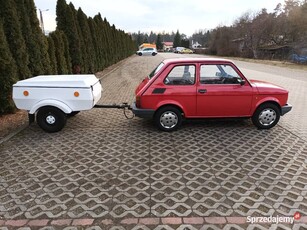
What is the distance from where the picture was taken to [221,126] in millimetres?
6328

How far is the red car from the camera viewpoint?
18.8 ft

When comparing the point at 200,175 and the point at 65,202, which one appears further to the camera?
the point at 200,175

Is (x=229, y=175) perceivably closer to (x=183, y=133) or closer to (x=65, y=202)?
(x=183, y=133)

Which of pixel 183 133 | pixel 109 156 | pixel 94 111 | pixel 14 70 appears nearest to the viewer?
pixel 109 156

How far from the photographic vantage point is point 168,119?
5.88 m

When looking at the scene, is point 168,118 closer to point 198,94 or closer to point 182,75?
point 198,94

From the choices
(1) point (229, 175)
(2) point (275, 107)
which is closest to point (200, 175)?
(1) point (229, 175)

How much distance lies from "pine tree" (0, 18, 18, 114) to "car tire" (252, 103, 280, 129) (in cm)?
655

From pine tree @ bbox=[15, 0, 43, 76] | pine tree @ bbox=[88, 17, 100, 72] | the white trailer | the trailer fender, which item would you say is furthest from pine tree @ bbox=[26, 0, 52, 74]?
pine tree @ bbox=[88, 17, 100, 72]

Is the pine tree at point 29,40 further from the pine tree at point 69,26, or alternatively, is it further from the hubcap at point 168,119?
the hubcap at point 168,119

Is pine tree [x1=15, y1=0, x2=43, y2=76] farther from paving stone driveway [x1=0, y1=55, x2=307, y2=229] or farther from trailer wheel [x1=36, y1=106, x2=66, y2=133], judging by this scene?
trailer wheel [x1=36, y1=106, x2=66, y2=133]

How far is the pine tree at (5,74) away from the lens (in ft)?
22.9

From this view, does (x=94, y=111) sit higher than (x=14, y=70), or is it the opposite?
(x=14, y=70)

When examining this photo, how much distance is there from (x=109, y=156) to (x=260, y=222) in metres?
2.75
